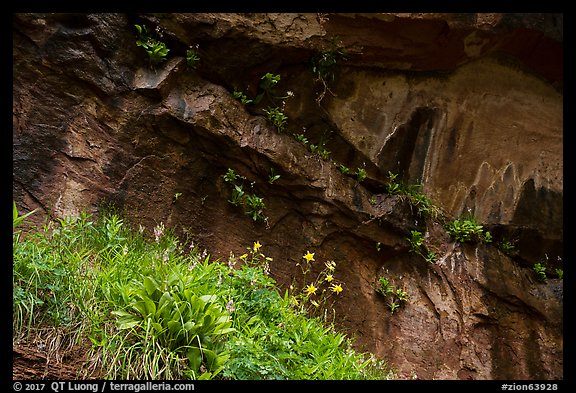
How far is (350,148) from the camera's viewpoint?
6711mm

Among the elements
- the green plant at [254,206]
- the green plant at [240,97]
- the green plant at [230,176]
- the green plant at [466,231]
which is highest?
the green plant at [240,97]

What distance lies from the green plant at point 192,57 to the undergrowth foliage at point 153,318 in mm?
2454

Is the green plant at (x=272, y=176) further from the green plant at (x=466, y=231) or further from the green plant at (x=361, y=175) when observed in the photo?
the green plant at (x=466, y=231)

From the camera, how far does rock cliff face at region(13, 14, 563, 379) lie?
5113 millimetres

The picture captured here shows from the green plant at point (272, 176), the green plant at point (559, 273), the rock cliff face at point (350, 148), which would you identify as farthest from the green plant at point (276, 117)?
the green plant at point (559, 273)

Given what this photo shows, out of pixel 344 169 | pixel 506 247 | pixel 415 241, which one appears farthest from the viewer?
pixel 506 247

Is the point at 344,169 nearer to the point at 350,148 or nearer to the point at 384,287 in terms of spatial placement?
the point at 350,148

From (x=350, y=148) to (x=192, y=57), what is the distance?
249 centimetres

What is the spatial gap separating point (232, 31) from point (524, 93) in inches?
194

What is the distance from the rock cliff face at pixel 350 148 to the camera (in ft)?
16.8

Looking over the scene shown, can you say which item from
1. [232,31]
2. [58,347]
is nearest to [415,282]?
[232,31]

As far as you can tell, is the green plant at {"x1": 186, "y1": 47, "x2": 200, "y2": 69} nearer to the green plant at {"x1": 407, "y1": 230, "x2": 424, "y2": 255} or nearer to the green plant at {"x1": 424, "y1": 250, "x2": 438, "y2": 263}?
the green plant at {"x1": 407, "y1": 230, "x2": 424, "y2": 255}

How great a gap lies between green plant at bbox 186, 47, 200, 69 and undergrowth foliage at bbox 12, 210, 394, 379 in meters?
2.45

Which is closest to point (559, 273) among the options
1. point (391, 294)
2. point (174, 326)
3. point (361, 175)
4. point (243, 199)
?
point (391, 294)
